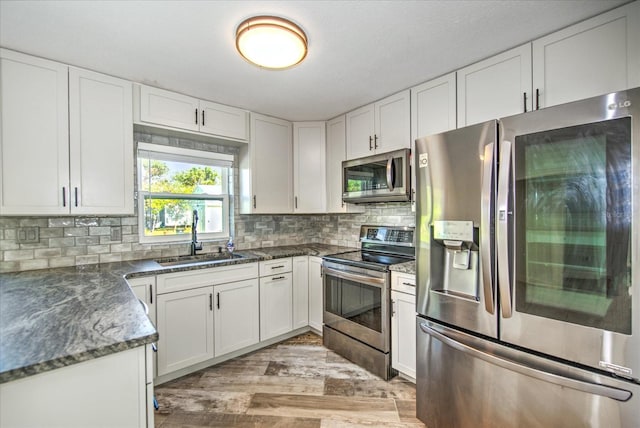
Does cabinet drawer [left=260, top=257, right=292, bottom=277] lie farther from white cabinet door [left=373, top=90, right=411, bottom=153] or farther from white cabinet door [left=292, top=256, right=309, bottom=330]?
white cabinet door [left=373, top=90, right=411, bottom=153]

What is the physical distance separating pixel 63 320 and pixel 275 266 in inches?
70.6

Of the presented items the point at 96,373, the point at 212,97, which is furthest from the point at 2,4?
the point at 96,373

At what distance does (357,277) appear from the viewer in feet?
7.76

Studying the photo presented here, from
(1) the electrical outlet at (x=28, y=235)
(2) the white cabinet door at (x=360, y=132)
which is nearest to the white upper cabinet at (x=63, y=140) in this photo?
(1) the electrical outlet at (x=28, y=235)

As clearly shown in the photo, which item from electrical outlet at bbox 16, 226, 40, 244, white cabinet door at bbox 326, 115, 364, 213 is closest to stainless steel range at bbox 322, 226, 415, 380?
white cabinet door at bbox 326, 115, 364, 213

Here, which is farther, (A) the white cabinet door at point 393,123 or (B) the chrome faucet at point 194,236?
(B) the chrome faucet at point 194,236

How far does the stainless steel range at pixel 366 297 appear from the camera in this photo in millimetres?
2188

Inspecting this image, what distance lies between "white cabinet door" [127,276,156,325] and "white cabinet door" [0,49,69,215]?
0.69 metres

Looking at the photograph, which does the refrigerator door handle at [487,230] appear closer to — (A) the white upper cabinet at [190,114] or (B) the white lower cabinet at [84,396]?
(B) the white lower cabinet at [84,396]

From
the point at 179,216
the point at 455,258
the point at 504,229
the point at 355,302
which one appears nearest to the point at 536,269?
the point at 504,229

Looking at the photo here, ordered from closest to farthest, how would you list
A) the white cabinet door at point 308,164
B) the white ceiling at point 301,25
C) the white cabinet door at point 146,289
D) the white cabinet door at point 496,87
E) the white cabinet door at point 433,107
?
the white ceiling at point 301,25 < the white cabinet door at point 496,87 < the white cabinet door at point 146,289 < the white cabinet door at point 433,107 < the white cabinet door at point 308,164

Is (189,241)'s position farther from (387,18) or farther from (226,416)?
(387,18)

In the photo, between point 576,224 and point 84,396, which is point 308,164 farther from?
point 84,396

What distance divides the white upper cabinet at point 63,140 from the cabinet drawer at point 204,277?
2.10ft
